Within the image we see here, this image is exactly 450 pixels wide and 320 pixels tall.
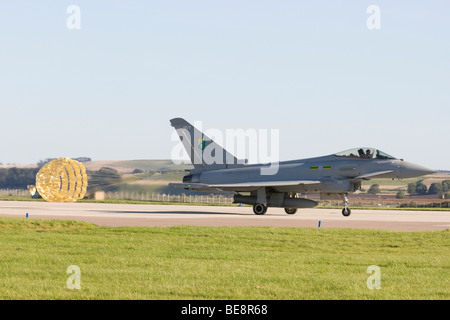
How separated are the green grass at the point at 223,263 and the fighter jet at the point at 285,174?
12675 millimetres

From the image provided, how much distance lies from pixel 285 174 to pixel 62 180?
26098mm

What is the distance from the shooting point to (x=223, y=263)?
1352 cm

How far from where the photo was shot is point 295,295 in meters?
9.73

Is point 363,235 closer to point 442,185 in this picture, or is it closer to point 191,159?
point 191,159

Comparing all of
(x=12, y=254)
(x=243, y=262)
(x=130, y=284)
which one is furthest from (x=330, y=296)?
(x=12, y=254)

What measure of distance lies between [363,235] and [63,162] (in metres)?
38.3

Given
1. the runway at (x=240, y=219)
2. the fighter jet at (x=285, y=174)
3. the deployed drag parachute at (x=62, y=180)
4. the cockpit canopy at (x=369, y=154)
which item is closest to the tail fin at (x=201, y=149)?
the fighter jet at (x=285, y=174)

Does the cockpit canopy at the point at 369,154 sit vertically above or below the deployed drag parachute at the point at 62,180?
above

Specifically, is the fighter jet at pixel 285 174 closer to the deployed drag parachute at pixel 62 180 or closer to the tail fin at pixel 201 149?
the tail fin at pixel 201 149

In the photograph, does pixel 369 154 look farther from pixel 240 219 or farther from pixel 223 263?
pixel 223 263

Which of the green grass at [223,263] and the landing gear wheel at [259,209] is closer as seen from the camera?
the green grass at [223,263]

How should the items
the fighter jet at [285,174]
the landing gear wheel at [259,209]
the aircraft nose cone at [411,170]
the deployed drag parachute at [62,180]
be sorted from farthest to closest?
the deployed drag parachute at [62,180] < the landing gear wheel at [259,209] < the fighter jet at [285,174] < the aircraft nose cone at [411,170]

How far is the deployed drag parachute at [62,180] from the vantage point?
5419 centimetres
